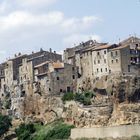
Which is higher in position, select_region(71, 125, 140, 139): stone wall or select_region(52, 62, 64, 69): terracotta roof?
select_region(52, 62, 64, 69): terracotta roof

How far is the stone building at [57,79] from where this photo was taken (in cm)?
8138

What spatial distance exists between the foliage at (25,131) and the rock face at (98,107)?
102 inches

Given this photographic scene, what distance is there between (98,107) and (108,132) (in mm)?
7145

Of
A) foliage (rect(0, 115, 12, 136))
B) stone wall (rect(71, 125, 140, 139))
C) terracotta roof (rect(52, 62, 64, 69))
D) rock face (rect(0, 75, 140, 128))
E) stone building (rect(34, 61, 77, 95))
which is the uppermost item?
terracotta roof (rect(52, 62, 64, 69))

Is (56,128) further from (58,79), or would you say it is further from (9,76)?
(9,76)

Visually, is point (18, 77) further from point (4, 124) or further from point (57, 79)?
point (4, 124)

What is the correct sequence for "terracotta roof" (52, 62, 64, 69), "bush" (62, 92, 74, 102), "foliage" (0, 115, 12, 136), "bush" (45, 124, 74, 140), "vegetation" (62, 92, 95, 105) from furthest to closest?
"terracotta roof" (52, 62, 64, 69)
"foliage" (0, 115, 12, 136)
"bush" (62, 92, 74, 102)
"vegetation" (62, 92, 95, 105)
"bush" (45, 124, 74, 140)

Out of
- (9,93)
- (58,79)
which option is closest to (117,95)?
(58,79)

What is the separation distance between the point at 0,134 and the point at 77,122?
10.4 meters

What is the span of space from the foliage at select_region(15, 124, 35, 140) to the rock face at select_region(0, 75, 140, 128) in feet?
Answer: 8.53

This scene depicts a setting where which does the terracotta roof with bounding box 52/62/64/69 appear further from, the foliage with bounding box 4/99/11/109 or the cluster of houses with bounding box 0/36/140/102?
the foliage with bounding box 4/99/11/109

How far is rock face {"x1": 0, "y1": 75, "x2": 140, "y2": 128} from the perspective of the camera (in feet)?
235

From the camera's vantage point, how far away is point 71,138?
7044 cm

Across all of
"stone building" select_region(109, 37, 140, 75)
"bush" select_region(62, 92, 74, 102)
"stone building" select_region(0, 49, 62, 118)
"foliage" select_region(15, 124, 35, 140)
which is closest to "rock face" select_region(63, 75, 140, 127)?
"bush" select_region(62, 92, 74, 102)
